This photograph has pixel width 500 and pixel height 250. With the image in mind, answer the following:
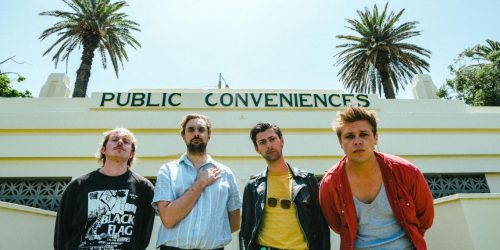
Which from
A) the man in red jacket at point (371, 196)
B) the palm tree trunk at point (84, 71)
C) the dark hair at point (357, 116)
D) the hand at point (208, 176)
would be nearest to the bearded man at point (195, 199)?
the hand at point (208, 176)

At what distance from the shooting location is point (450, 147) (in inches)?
299

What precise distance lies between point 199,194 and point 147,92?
6.35 meters

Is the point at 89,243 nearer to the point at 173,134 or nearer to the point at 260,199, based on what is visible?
the point at 260,199

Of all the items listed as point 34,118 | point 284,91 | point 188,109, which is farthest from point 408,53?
point 34,118

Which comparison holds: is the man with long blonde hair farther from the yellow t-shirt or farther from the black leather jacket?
the yellow t-shirt

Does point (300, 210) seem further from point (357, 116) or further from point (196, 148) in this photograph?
point (196, 148)

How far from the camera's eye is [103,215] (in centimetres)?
277

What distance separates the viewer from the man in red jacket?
8.32 feet

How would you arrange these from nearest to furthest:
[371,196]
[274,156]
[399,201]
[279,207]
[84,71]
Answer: [399,201] → [371,196] → [279,207] → [274,156] → [84,71]

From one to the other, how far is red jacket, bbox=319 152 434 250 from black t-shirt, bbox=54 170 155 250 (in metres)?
1.89

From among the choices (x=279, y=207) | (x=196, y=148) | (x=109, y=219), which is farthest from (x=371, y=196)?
(x=109, y=219)

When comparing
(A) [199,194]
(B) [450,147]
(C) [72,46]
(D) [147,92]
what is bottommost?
(A) [199,194]

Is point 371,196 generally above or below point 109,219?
above

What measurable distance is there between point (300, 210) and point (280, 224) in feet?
0.77
